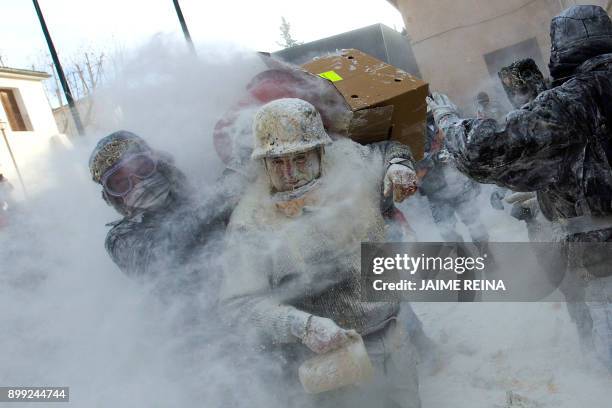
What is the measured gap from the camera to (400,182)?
2410 mm

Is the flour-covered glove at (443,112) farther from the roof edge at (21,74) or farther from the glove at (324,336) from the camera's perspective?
the roof edge at (21,74)

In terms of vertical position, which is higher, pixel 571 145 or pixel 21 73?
pixel 21 73

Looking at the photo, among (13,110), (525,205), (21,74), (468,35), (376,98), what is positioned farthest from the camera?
(21,74)

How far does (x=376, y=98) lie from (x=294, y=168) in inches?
26.2

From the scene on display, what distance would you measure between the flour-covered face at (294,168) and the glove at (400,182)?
1.09ft

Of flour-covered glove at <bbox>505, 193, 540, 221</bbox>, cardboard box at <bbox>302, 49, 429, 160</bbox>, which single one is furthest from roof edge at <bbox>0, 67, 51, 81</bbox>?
flour-covered glove at <bbox>505, 193, 540, 221</bbox>

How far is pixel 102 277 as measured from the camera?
3426 mm

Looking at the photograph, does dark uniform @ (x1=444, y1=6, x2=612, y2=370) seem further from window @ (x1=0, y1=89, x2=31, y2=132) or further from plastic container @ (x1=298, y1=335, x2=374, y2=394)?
window @ (x1=0, y1=89, x2=31, y2=132)

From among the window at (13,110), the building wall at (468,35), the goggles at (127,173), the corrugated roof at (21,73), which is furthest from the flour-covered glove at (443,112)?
the corrugated roof at (21,73)

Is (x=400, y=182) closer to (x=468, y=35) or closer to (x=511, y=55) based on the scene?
(x=511, y=55)

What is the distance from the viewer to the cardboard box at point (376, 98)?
2.79 m

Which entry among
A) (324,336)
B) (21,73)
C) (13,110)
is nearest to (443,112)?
(324,336)

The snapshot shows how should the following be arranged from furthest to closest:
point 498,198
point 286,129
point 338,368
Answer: point 498,198
point 286,129
point 338,368

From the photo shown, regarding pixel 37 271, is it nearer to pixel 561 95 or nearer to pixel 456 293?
pixel 456 293
